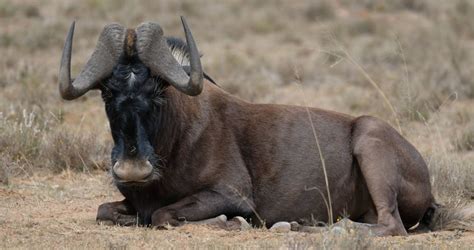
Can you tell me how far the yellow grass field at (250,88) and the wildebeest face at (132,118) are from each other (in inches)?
20.1

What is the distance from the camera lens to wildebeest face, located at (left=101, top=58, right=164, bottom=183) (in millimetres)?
8758

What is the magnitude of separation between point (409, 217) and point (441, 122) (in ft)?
19.7

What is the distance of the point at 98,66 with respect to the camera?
9.07 m

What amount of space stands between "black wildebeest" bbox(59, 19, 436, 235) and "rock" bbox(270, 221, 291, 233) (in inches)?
7.9

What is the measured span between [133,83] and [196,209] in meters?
1.23

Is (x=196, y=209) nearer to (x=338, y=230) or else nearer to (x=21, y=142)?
(x=338, y=230)

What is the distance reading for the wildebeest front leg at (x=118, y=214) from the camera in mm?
9523

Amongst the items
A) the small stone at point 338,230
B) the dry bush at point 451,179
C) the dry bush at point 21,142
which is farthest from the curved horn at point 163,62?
the dry bush at point 21,142

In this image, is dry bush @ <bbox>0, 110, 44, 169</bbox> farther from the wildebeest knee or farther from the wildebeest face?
the wildebeest face

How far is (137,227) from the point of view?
30.4ft

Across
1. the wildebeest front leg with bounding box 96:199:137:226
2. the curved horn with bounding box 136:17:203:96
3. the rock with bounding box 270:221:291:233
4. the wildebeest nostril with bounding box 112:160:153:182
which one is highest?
the curved horn with bounding box 136:17:203:96

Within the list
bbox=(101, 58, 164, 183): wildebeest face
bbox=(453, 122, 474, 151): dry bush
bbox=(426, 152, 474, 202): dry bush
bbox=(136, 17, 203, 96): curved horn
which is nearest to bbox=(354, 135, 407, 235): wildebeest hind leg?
bbox=(426, 152, 474, 202): dry bush

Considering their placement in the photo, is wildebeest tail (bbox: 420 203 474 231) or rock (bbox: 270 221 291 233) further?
wildebeest tail (bbox: 420 203 474 231)

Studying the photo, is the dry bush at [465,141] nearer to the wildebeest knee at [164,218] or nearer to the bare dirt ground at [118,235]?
the bare dirt ground at [118,235]
